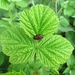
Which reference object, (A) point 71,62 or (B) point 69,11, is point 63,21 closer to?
(B) point 69,11

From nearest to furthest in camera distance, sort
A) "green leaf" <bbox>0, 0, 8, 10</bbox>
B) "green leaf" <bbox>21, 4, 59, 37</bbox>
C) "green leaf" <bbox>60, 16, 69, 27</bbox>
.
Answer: "green leaf" <bbox>21, 4, 59, 37</bbox> < "green leaf" <bbox>0, 0, 8, 10</bbox> < "green leaf" <bbox>60, 16, 69, 27</bbox>

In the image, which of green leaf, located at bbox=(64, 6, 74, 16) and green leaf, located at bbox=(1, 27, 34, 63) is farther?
green leaf, located at bbox=(64, 6, 74, 16)

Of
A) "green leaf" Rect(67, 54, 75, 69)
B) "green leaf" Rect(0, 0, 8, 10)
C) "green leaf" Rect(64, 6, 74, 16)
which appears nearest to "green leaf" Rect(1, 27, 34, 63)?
"green leaf" Rect(0, 0, 8, 10)

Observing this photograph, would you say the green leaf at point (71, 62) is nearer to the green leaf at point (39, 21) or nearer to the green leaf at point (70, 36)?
the green leaf at point (70, 36)

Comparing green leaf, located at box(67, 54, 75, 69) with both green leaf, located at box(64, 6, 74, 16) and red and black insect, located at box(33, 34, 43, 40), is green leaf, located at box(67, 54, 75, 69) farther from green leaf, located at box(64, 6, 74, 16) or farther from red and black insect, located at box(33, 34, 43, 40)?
red and black insect, located at box(33, 34, 43, 40)

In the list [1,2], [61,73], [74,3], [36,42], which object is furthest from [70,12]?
[36,42]

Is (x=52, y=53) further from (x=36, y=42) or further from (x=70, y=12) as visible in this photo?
(x=70, y=12)

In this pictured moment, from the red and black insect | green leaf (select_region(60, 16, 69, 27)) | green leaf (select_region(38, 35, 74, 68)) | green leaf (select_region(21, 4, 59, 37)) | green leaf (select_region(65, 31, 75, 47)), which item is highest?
green leaf (select_region(21, 4, 59, 37))
